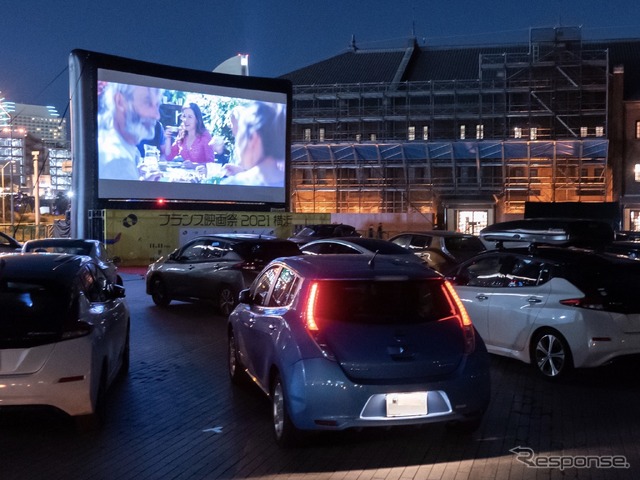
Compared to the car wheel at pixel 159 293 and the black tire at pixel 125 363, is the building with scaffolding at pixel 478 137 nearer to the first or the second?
the car wheel at pixel 159 293

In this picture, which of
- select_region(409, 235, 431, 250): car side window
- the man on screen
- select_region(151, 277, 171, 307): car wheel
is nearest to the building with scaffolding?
the man on screen

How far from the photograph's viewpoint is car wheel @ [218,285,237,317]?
14.4m

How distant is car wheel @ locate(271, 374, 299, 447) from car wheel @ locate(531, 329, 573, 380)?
3.77m

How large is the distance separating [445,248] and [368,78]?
115ft

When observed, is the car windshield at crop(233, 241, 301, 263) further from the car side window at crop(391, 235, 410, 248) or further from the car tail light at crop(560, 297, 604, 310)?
the car tail light at crop(560, 297, 604, 310)

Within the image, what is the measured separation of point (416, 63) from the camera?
53.2 metres

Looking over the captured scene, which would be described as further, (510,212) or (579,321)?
(510,212)

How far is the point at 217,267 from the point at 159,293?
89.8 inches

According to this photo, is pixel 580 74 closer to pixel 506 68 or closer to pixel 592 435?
pixel 506 68

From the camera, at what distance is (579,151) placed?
4291cm

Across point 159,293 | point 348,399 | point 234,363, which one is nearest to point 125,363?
point 234,363

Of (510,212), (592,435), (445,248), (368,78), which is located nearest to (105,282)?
(592,435)

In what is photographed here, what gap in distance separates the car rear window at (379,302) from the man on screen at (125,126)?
26720 mm

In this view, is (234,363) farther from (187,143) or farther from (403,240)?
(187,143)
